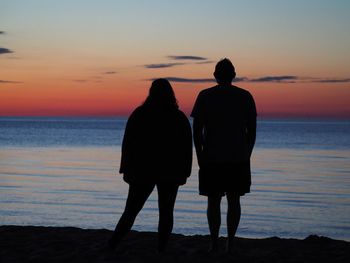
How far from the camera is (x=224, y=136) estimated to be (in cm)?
655

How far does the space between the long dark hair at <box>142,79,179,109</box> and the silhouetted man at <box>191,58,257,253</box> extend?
10.1 inches

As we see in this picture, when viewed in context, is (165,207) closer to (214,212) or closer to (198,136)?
(214,212)

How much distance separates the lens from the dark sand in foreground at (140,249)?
673 cm

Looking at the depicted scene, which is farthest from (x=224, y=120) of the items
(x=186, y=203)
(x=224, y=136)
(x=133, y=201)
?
(x=186, y=203)

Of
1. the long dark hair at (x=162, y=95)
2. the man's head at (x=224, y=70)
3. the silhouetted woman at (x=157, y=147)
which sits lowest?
the silhouetted woman at (x=157, y=147)

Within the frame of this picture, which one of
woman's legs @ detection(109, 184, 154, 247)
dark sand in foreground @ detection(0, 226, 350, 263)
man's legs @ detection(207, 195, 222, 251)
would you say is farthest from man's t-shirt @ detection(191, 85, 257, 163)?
dark sand in foreground @ detection(0, 226, 350, 263)

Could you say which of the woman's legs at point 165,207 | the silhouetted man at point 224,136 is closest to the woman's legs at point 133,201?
the woman's legs at point 165,207

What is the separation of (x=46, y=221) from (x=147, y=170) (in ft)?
20.3

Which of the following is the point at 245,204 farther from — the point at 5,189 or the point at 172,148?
the point at 172,148

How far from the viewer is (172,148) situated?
21.7 ft

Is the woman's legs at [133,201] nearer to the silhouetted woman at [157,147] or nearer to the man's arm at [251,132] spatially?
the silhouetted woman at [157,147]

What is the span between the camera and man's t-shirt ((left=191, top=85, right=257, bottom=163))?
653 centimetres

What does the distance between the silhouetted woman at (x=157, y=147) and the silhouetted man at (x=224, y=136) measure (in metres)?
0.16

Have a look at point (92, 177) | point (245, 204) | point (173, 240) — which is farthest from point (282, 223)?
point (92, 177)
